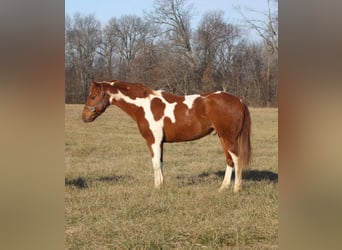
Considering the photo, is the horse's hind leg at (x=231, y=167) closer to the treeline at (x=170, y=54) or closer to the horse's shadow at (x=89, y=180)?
the treeline at (x=170, y=54)

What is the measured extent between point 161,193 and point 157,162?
0.70 ft

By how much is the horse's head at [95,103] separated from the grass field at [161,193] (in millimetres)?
59

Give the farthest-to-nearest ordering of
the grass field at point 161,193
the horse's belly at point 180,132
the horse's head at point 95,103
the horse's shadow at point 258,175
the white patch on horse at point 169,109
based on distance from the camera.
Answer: the horse's belly at point 180,132 → the white patch on horse at point 169,109 → the horse's head at point 95,103 → the horse's shadow at point 258,175 → the grass field at point 161,193

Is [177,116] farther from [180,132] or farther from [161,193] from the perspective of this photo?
[161,193]

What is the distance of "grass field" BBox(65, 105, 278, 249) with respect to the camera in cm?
170

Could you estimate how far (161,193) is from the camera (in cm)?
227

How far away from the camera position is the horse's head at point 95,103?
207 centimetres

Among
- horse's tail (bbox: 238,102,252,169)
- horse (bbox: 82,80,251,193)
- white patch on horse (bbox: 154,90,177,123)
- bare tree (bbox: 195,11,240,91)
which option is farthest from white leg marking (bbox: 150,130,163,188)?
bare tree (bbox: 195,11,240,91)

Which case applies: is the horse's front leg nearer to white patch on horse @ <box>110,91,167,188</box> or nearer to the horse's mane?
white patch on horse @ <box>110,91,167,188</box>

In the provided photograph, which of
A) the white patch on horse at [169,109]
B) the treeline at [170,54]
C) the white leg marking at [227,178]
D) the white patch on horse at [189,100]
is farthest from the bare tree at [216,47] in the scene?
the white leg marking at [227,178]

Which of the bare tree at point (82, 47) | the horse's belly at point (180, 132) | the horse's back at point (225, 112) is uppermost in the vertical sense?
the bare tree at point (82, 47)
